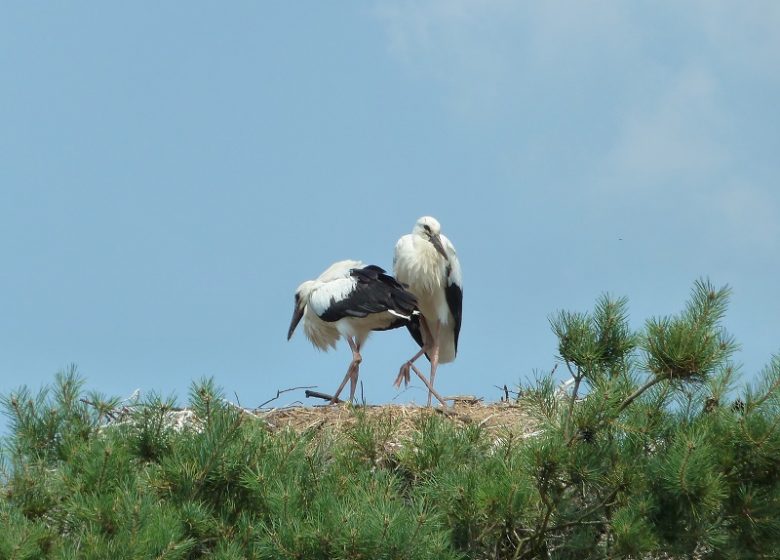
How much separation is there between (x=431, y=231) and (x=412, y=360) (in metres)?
1.05

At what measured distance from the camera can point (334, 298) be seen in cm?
1004

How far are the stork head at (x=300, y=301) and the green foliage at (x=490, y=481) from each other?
4.46m

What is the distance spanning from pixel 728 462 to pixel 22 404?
3134 millimetres

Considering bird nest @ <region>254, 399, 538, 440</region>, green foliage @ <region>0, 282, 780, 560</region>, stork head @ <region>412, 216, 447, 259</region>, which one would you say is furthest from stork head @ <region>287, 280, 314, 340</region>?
green foliage @ <region>0, 282, 780, 560</region>

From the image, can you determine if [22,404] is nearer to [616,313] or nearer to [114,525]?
[114,525]

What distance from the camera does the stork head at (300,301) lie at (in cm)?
1041

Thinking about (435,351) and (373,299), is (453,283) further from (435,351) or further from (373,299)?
(373,299)

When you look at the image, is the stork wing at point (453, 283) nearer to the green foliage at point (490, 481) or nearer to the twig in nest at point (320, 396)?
the twig in nest at point (320, 396)

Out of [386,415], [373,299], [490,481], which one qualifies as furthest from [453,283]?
[490,481]

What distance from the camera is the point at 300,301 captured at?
34.4 feet

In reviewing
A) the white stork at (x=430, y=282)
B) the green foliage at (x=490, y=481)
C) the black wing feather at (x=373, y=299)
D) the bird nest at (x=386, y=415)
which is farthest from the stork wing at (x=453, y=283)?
the green foliage at (x=490, y=481)

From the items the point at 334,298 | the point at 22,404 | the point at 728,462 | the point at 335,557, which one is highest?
the point at 334,298

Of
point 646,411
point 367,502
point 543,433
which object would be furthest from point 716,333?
point 367,502

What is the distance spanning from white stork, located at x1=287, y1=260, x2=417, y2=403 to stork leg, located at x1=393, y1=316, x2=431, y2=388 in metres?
0.35
